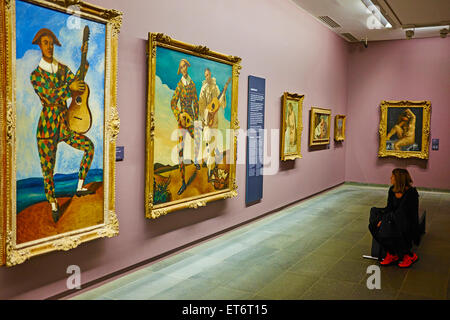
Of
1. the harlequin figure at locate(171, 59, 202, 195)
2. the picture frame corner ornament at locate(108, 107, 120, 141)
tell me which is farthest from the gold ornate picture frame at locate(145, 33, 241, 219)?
the picture frame corner ornament at locate(108, 107, 120, 141)

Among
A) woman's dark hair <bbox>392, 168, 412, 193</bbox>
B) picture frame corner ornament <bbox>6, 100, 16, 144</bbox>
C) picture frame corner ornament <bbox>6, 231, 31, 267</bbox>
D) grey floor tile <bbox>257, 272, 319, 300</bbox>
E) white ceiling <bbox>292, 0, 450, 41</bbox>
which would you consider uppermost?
white ceiling <bbox>292, 0, 450, 41</bbox>

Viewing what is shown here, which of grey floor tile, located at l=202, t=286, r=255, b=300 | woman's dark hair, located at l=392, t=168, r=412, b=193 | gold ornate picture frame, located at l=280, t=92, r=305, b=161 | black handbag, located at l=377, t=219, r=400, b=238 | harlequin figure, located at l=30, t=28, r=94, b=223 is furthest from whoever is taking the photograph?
gold ornate picture frame, located at l=280, t=92, r=305, b=161

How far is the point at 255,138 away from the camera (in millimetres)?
11016

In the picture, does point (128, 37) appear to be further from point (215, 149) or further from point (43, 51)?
point (215, 149)

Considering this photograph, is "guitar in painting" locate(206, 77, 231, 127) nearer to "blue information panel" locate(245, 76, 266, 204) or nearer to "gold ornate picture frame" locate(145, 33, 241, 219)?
"gold ornate picture frame" locate(145, 33, 241, 219)

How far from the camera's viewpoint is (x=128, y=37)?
677 centimetres

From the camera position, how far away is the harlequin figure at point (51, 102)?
5312mm

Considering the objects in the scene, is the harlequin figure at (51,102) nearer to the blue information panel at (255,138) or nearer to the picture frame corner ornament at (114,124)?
the picture frame corner ornament at (114,124)

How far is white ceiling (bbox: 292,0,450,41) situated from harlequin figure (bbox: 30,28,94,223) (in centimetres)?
895

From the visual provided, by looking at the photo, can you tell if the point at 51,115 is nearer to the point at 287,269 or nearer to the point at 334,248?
the point at 287,269

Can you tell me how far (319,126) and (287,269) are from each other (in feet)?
28.9

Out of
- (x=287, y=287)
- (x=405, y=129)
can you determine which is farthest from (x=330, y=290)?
(x=405, y=129)

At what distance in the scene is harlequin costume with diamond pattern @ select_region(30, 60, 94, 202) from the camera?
533cm

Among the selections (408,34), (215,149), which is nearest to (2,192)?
(215,149)
